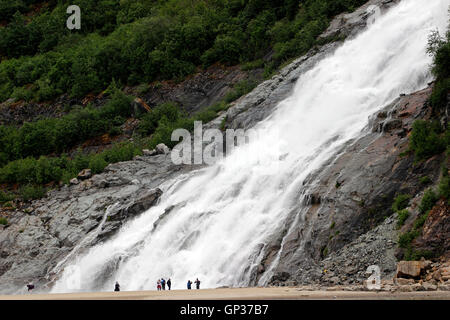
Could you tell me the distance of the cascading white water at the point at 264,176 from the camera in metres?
36.0

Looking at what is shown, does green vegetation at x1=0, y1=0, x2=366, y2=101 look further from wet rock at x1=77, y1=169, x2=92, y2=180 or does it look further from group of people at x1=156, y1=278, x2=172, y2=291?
group of people at x1=156, y1=278, x2=172, y2=291

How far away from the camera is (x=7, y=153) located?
66438mm

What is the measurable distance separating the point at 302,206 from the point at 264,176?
20.9 feet

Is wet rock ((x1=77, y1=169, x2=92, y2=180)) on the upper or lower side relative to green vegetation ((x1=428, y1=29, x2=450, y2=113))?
lower

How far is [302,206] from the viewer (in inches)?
1348

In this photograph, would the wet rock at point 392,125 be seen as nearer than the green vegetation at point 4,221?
Yes

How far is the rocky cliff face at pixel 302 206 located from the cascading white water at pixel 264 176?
1.79 m

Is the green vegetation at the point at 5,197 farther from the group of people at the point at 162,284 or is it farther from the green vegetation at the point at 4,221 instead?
the group of people at the point at 162,284

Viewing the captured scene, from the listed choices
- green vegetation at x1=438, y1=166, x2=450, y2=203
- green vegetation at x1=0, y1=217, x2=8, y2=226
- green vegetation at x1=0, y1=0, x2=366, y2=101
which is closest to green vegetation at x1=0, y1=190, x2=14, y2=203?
green vegetation at x1=0, y1=217, x2=8, y2=226

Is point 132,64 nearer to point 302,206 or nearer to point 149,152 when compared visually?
point 149,152

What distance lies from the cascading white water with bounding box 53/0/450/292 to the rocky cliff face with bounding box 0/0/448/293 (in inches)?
70.4

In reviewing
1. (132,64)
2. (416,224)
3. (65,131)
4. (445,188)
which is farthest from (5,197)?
(445,188)

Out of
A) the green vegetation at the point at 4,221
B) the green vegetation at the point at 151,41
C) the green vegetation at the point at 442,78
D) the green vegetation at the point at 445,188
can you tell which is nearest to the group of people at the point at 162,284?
the green vegetation at the point at 445,188

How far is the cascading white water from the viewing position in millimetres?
36000
